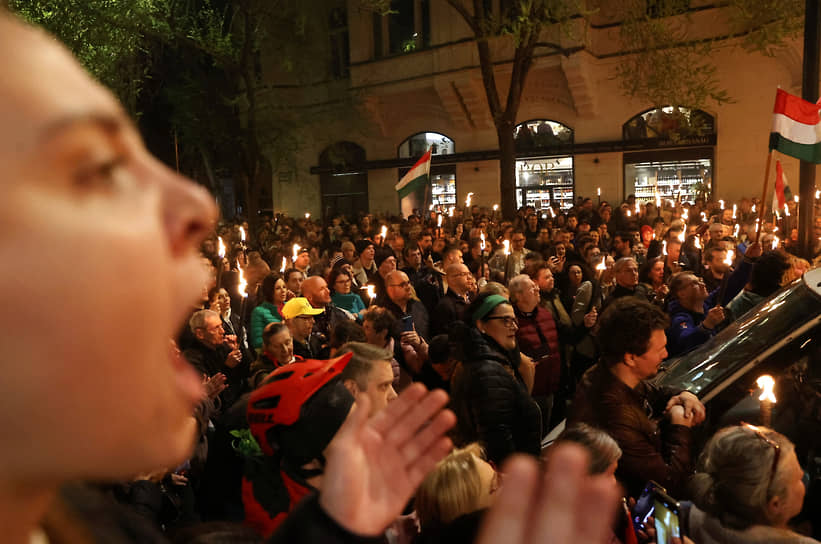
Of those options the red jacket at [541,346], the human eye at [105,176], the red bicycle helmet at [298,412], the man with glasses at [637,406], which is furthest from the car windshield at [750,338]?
the human eye at [105,176]

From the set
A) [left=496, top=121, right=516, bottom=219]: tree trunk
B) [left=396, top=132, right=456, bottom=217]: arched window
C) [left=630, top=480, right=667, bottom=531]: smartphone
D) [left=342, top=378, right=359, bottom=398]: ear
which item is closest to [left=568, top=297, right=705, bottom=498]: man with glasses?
[left=630, top=480, right=667, bottom=531]: smartphone

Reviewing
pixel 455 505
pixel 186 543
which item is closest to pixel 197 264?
pixel 186 543

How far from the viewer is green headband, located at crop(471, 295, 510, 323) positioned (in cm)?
391

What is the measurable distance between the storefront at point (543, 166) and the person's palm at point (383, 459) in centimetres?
2002

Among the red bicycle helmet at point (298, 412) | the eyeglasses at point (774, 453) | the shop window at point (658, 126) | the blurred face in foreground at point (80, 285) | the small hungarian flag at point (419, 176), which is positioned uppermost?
the shop window at point (658, 126)

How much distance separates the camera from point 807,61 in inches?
302

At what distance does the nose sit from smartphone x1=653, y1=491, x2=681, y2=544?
87.3 inches

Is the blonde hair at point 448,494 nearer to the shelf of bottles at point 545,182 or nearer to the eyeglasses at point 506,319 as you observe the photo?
the eyeglasses at point 506,319

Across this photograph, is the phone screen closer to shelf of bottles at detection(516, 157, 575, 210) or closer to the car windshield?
the car windshield

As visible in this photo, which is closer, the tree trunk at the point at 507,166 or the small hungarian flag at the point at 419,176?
the small hungarian flag at the point at 419,176

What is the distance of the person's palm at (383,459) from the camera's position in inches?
37.1

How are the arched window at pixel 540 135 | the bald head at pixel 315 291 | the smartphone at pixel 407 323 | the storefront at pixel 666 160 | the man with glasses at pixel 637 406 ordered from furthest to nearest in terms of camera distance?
the arched window at pixel 540 135 < the storefront at pixel 666 160 < the bald head at pixel 315 291 < the smartphone at pixel 407 323 < the man with glasses at pixel 637 406

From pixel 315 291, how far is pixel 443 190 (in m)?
17.8

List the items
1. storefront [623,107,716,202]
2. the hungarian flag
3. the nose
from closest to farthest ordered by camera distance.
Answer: the nose, the hungarian flag, storefront [623,107,716,202]
